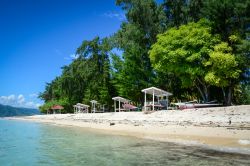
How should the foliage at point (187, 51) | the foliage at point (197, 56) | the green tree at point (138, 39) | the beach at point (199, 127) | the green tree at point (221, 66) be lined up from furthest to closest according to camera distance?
1. the green tree at point (138, 39)
2. the foliage at point (187, 51)
3. the foliage at point (197, 56)
4. the green tree at point (221, 66)
5. the beach at point (199, 127)

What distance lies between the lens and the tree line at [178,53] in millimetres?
31516

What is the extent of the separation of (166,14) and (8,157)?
31.3 m

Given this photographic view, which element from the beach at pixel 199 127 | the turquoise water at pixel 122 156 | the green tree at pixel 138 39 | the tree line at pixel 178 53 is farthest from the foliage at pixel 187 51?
the turquoise water at pixel 122 156

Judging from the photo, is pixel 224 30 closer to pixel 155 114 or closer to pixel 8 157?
pixel 155 114

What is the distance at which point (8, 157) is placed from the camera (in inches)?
493

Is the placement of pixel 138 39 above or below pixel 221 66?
above

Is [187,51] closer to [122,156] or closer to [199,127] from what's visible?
[199,127]

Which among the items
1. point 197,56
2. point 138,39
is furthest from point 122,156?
point 138,39

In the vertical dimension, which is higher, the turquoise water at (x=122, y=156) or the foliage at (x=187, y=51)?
the foliage at (x=187, y=51)

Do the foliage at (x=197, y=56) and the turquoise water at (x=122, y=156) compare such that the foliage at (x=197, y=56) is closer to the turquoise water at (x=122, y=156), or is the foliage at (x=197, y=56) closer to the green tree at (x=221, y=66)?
the green tree at (x=221, y=66)

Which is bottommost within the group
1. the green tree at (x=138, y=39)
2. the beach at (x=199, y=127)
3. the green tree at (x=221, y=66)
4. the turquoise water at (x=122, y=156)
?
the turquoise water at (x=122, y=156)

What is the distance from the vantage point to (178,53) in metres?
32.5

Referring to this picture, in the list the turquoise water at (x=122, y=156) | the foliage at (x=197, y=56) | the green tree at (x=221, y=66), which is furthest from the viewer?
the foliage at (x=197, y=56)

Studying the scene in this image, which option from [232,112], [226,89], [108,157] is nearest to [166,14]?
[226,89]
